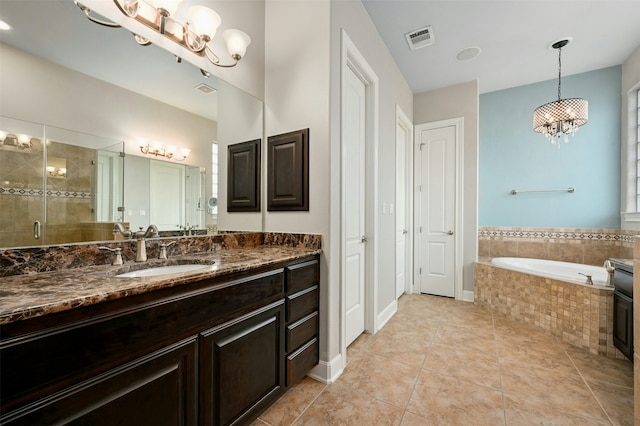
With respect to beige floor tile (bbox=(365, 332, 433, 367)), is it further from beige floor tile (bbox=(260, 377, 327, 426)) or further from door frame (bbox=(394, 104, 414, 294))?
door frame (bbox=(394, 104, 414, 294))

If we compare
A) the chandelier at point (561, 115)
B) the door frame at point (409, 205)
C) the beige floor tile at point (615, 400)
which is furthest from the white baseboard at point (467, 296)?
the chandelier at point (561, 115)

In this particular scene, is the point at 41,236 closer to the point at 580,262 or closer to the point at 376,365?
the point at 376,365

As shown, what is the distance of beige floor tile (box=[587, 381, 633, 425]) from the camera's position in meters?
1.47

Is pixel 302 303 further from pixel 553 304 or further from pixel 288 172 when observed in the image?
pixel 553 304

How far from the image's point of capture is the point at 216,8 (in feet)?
5.73

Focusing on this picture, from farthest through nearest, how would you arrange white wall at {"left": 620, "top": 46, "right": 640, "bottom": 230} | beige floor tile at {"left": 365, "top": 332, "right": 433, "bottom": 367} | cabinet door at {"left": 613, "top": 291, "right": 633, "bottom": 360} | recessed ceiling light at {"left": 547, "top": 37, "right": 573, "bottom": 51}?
white wall at {"left": 620, "top": 46, "right": 640, "bottom": 230}
recessed ceiling light at {"left": 547, "top": 37, "right": 573, "bottom": 51}
beige floor tile at {"left": 365, "top": 332, "right": 433, "bottom": 367}
cabinet door at {"left": 613, "top": 291, "right": 633, "bottom": 360}

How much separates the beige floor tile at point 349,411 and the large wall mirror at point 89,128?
137 cm

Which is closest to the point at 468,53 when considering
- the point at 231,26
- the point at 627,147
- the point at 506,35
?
the point at 506,35

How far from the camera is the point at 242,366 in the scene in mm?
1247

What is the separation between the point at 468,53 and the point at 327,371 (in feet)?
11.4

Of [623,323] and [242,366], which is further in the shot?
[623,323]

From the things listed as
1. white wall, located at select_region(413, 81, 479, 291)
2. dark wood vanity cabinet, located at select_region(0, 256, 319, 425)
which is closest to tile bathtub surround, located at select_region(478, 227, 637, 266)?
white wall, located at select_region(413, 81, 479, 291)

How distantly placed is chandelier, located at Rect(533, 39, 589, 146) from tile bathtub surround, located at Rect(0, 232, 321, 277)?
2905 mm

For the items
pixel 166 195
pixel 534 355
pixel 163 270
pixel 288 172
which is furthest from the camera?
pixel 534 355
